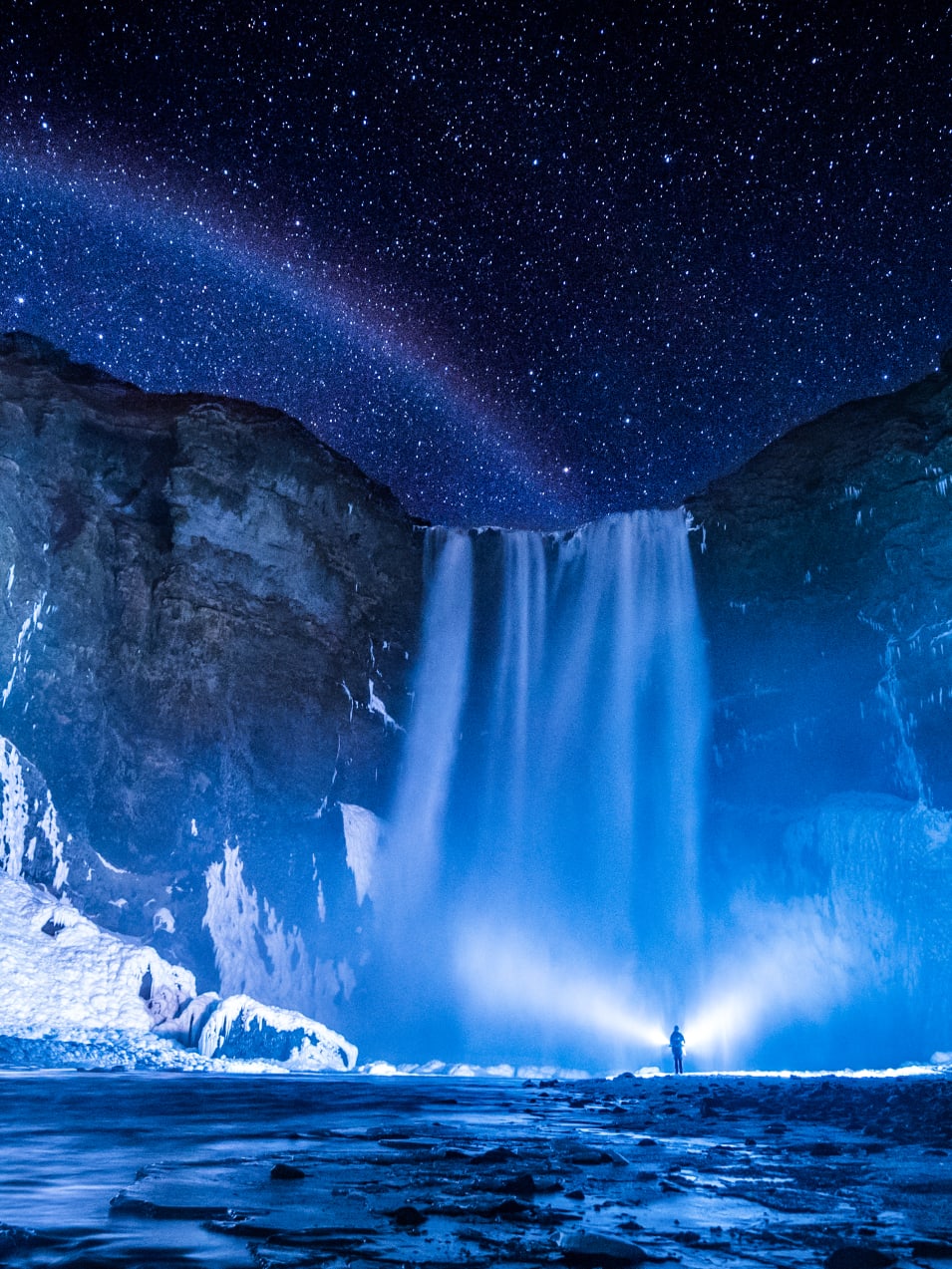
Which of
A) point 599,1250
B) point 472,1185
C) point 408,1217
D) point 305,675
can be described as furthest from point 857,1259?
point 305,675

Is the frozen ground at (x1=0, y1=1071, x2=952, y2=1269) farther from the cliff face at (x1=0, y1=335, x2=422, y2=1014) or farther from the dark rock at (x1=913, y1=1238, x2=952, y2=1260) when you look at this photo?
the cliff face at (x1=0, y1=335, x2=422, y2=1014)

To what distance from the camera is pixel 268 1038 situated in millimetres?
21281

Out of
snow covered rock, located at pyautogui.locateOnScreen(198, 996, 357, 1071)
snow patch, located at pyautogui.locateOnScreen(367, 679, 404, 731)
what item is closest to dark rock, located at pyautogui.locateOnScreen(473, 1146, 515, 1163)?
snow covered rock, located at pyautogui.locateOnScreen(198, 996, 357, 1071)

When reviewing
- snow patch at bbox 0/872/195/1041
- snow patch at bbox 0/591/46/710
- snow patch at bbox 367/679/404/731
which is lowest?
snow patch at bbox 0/872/195/1041

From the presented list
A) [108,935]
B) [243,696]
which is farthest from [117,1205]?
[243,696]

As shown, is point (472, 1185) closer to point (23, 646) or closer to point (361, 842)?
point (23, 646)

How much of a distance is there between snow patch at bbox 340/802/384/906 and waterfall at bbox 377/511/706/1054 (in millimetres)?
800

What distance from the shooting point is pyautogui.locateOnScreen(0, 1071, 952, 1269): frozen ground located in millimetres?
3041

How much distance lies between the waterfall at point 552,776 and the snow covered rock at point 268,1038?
24.1ft

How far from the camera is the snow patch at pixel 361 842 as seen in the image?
96.7ft

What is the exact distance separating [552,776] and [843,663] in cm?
1076

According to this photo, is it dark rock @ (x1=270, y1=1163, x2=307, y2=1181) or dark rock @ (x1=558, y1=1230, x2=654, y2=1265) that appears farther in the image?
dark rock @ (x1=270, y1=1163, x2=307, y2=1181)

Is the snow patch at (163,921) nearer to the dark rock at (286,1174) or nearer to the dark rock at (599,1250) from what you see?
the dark rock at (286,1174)

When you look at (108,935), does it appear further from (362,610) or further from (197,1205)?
(197,1205)
